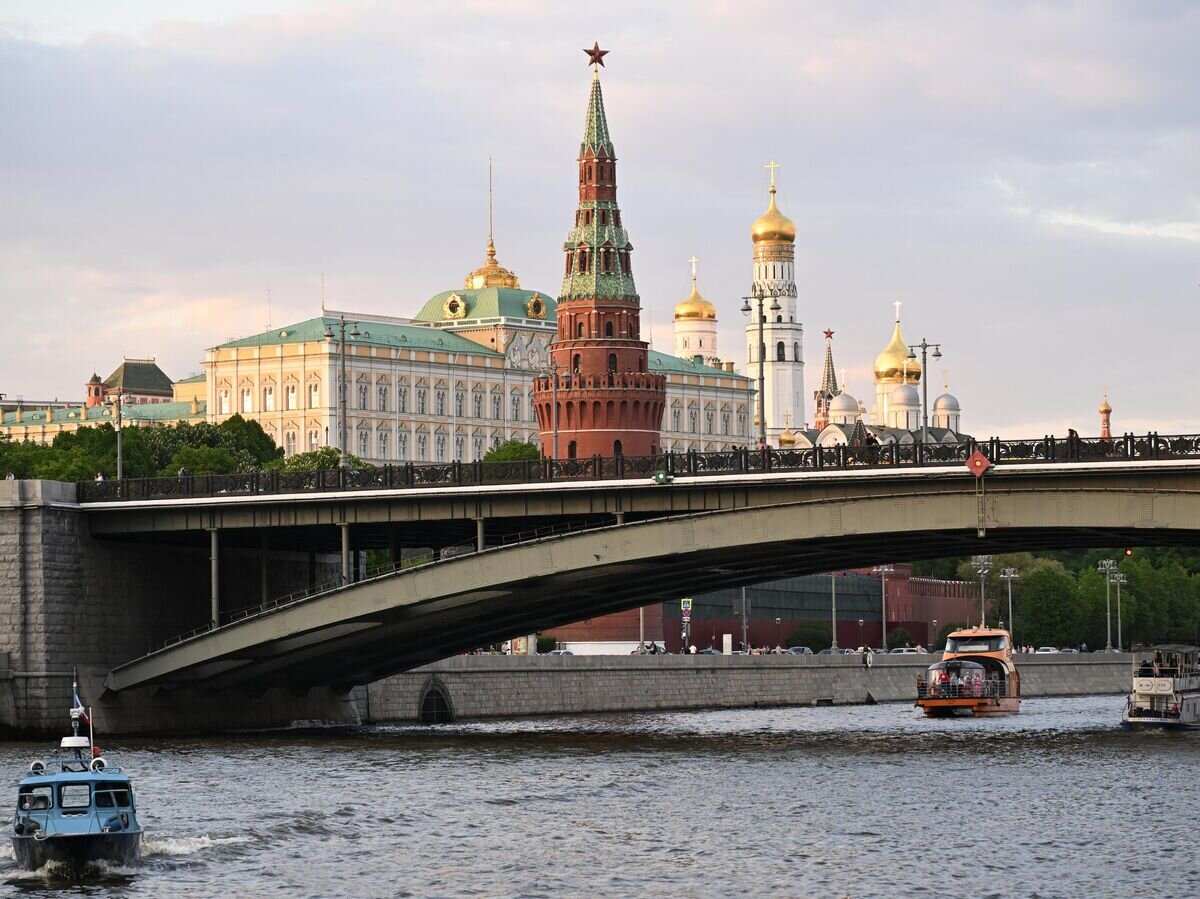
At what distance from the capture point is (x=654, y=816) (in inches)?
2026

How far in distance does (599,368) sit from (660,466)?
264ft

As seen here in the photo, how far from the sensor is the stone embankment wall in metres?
90.1

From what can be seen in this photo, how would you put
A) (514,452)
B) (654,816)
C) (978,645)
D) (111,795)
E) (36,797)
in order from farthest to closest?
1. (514,452)
2. (978,645)
3. (654,816)
4. (111,795)
5. (36,797)

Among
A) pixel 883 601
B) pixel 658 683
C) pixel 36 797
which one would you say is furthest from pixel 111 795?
pixel 883 601

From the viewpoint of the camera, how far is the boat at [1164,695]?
82562 millimetres

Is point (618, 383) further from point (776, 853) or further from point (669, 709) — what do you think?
point (776, 853)

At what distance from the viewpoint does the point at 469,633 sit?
79625 mm

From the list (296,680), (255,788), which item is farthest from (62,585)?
(255,788)

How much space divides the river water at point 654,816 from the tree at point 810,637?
265ft

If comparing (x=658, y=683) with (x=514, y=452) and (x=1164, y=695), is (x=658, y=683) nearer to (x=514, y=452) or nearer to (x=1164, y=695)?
(x=1164, y=695)

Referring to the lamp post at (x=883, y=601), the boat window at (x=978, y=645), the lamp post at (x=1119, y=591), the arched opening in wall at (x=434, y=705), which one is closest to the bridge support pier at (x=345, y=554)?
the arched opening in wall at (x=434, y=705)

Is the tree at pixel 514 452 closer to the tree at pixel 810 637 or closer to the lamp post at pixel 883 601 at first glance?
the tree at pixel 810 637

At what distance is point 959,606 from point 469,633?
358 feet

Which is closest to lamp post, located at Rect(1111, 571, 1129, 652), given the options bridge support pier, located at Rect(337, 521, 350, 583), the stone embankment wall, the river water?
the stone embankment wall
